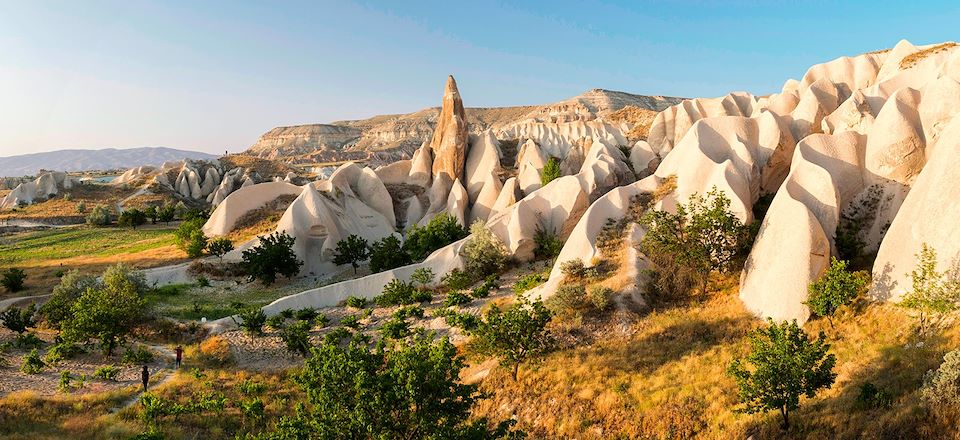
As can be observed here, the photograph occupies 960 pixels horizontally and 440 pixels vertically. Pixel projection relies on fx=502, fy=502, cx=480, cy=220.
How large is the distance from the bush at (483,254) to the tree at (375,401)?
20291mm

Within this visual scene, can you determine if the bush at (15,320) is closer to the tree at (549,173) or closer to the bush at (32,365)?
Answer: the bush at (32,365)

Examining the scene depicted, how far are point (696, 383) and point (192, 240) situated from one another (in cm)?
4235

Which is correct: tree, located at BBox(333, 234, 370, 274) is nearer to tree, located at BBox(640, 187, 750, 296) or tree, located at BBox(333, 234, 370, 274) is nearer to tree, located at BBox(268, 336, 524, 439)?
tree, located at BBox(640, 187, 750, 296)

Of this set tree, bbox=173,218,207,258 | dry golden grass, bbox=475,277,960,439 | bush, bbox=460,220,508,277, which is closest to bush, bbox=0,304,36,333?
tree, bbox=173,218,207,258

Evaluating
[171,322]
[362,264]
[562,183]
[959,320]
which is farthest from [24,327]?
[959,320]

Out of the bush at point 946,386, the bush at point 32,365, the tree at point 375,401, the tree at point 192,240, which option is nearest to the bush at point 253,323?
the bush at point 32,365

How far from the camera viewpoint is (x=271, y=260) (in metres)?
36.7

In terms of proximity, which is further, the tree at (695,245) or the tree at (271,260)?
the tree at (271,260)

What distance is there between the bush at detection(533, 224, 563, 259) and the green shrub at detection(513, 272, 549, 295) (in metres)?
→ 3.62

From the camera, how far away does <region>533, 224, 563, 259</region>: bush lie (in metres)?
33.0

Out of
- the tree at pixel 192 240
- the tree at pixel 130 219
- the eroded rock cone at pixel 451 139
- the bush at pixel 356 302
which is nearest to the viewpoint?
the bush at pixel 356 302

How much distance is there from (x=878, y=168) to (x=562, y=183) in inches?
711

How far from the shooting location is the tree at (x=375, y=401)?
33.7ft

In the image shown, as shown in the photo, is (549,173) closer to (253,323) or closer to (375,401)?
(253,323)
